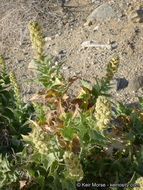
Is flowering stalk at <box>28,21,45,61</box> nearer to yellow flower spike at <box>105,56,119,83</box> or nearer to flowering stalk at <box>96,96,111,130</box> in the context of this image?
yellow flower spike at <box>105,56,119,83</box>

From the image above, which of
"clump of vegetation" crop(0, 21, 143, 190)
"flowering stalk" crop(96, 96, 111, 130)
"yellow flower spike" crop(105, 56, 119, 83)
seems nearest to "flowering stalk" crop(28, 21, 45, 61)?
"clump of vegetation" crop(0, 21, 143, 190)

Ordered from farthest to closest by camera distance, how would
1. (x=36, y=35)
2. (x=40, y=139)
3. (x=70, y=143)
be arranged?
(x=36, y=35) → (x=70, y=143) → (x=40, y=139)

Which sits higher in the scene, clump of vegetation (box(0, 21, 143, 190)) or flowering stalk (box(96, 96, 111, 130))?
flowering stalk (box(96, 96, 111, 130))

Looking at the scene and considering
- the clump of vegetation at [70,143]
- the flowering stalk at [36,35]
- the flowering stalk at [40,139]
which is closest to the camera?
the flowering stalk at [40,139]

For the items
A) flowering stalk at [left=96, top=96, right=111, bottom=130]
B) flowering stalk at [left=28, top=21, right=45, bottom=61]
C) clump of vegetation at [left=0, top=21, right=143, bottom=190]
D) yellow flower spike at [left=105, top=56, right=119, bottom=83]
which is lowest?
clump of vegetation at [left=0, top=21, right=143, bottom=190]

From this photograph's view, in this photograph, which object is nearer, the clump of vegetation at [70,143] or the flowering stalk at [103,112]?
Result: the flowering stalk at [103,112]

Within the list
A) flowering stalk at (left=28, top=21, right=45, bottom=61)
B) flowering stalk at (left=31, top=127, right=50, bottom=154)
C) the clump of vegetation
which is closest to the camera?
flowering stalk at (left=31, top=127, right=50, bottom=154)

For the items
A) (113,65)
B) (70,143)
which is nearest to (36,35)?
(113,65)

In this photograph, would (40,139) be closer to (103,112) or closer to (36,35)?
(103,112)

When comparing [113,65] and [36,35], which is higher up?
[36,35]

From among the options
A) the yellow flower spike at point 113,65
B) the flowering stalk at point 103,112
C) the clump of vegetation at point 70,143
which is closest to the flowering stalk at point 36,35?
the clump of vegetation at point 70,143

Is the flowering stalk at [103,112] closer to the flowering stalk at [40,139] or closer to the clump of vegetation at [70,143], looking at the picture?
the clump of vegetation at [70,143]

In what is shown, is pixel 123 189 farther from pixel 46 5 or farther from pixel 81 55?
pixel 46 5

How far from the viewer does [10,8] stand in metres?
6.84
